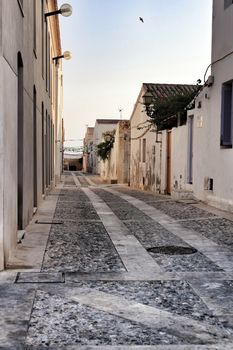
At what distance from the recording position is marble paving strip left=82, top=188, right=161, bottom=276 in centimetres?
551

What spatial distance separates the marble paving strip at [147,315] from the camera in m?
3.54

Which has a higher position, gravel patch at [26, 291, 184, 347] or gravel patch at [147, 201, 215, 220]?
gravel patch at [26, 291, 184, 347]

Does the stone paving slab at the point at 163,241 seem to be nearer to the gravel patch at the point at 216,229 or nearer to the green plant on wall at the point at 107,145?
the gravel patch at the point at 216,229

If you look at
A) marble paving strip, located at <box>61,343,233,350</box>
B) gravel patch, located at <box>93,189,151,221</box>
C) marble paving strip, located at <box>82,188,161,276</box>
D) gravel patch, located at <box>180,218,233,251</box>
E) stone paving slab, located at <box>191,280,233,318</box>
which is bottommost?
gravel patch, located at <box>93,189,151,221</box>

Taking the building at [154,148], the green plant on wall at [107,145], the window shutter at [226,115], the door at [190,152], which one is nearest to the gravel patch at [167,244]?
the window shutter at [226,115]

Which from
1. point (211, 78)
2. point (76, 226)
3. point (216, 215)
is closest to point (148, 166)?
point (211, 78)

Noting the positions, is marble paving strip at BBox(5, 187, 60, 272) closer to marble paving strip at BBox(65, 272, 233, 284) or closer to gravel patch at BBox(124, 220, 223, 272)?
marble paving strip at BBox(65, 272, 233, 284)

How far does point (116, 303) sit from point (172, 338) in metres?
0.85

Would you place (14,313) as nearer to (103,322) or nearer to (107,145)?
(103,322)

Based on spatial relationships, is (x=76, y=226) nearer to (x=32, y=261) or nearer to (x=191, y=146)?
(x=32, y=261)

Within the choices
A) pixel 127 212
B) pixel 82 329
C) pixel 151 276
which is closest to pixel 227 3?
pixel 127 212

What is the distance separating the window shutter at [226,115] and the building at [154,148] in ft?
13.4

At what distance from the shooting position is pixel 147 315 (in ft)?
12.8

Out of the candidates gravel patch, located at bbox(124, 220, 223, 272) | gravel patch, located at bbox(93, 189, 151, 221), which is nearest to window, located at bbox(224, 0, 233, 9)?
gravel patch, located at bbox(93, 189, 151, 221)
